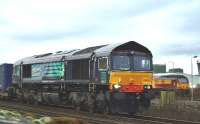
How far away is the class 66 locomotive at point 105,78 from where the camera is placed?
25.4 meters

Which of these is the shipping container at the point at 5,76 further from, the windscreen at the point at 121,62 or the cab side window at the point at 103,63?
the windscreen at the point at 121,62

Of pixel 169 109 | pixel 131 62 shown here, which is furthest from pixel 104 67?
pixel 169 109

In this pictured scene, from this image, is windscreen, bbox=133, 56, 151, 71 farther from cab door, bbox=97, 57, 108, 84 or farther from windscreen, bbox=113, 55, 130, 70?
cab door, bbox=97, 57, 108, 84

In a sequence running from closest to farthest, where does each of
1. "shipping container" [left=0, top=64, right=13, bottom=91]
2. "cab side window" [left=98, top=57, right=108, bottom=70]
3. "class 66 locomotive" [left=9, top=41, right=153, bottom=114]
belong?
"class 66 locomotive" [left=9, top=41, right=153, bottom=114], "cab side window" [left=98, top=57, right=108, bottom=70], "shipping container" [left=0, top=64, right=13, bottom=91]

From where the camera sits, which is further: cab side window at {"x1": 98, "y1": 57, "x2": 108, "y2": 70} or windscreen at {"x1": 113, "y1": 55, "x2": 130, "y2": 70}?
cab side window at {"x1": 98, "y1": 57, "x2": 108, "y2": 70}

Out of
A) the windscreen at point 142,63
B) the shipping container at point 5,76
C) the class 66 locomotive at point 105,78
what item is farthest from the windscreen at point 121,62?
the shipping container at point 5,76

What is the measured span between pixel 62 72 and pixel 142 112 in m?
5.77

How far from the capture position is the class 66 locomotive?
25.4m

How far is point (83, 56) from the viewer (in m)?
28.3

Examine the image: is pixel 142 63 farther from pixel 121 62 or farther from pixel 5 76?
pixel 5 76

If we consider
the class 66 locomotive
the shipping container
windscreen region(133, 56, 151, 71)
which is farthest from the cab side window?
the shipping container

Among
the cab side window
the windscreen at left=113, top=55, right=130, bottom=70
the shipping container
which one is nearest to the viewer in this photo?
the windscreen at left=113, top=55, right=130, bottom=70

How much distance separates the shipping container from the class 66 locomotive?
40.4 feet

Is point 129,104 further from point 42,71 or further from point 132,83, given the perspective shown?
point 42,71
